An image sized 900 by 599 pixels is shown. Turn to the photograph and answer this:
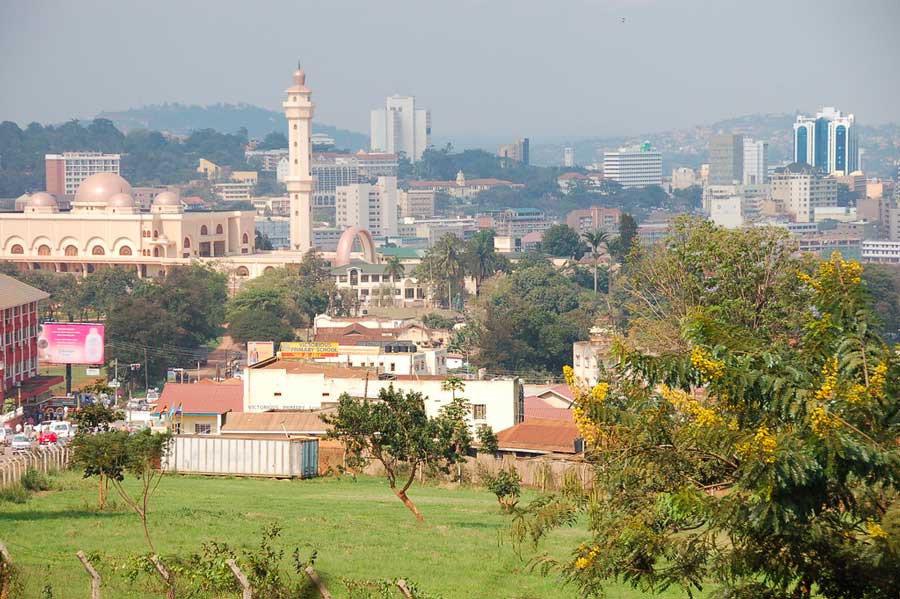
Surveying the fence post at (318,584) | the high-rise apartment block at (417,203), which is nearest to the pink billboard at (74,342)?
the fence post at (318,584)

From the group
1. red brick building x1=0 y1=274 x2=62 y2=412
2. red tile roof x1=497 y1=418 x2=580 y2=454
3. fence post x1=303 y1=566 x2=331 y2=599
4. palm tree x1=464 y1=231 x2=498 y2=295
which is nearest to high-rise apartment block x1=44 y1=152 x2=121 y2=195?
palm tree x1=464 y1=231 x2=498 y2=295

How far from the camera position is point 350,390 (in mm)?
31297

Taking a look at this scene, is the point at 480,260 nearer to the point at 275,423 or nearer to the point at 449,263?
the point at 449,263

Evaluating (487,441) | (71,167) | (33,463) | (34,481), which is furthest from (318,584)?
(71,167)

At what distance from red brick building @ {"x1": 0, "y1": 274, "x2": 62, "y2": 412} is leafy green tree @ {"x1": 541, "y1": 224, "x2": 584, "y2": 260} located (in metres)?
54.1

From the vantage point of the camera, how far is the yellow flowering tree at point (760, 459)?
340 inches

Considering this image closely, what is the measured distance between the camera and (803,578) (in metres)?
9.09

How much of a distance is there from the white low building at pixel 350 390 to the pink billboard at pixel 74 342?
943cm

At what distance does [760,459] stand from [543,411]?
25.7 meters

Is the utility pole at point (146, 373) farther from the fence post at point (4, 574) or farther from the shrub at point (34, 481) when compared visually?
the fence post at point (4, 574)

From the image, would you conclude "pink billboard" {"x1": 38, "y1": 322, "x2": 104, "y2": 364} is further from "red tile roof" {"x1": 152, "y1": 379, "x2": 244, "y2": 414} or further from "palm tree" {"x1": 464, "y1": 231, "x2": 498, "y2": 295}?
"palm tree" {"x1": 464, "y1": 231, "x2": 498, "y2": 295}

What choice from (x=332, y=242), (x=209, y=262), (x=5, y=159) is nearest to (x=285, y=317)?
(x=209, y=262)

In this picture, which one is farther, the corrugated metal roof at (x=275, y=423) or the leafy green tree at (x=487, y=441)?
the corrugated metal roof at (x=275, y=423)

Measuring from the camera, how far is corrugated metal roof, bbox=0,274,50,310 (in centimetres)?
4203
